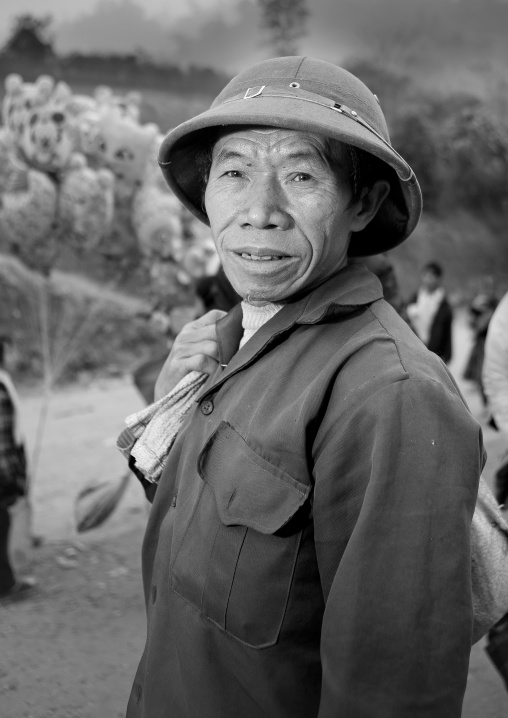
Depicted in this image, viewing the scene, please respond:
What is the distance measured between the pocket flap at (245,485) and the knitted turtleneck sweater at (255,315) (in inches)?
10.1

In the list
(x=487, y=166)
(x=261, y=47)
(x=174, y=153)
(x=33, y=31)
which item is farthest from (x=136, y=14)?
(x=174, y=153)

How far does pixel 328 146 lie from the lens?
1219mm

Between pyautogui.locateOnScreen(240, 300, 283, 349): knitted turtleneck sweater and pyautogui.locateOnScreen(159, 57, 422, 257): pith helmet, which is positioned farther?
pyautogui.locateOnScreen(240, 300, 283, 349): knitted turtleneck sweater

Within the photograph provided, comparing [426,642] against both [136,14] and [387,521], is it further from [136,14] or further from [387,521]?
[136,14]

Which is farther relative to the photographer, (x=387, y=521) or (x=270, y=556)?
(x=270, y=556)

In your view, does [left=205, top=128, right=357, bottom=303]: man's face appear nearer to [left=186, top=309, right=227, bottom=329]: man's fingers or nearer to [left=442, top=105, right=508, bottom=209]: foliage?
[left=186, top=309, right=227, bottom=329]: man's fingers

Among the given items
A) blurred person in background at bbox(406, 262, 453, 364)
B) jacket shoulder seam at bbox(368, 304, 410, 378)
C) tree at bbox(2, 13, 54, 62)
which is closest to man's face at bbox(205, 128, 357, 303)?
jacket shoulder seam at bbox(368, 304, 410, 378)

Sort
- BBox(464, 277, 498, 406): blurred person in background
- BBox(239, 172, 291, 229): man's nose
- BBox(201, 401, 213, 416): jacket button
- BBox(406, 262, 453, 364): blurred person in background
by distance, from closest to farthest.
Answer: BBox(239, 172, 291, 229): man's nose, BBox(201, 401, 213, 416): jacket button, BBox(464, 277, 498, 406): blurred person in background, BBox(406, 262, 453, 364): blurred person in background

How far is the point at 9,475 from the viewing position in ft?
12.4

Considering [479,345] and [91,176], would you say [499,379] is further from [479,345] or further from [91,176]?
[479,345]

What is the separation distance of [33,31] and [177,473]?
15509 millimetres

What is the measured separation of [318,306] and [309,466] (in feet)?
0.98

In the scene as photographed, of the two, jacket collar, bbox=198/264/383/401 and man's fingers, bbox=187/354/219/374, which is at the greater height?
jacket collar, bbox=198/264/383/401

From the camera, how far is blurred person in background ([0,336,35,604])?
12.2 ft
